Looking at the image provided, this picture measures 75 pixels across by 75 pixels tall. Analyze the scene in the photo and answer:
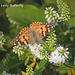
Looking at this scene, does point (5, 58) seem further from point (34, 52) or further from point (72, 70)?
point (72, 70)

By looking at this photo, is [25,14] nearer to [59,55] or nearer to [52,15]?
[52,15]

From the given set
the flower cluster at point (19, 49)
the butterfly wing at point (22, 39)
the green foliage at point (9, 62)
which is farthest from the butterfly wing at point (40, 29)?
the green foliage at point (9, 62)

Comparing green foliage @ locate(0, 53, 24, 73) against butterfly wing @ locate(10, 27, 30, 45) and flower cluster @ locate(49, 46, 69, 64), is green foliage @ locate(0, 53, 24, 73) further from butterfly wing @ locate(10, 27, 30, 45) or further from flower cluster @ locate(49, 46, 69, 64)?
flower cluster @ locate(49, 46, 69, 64)

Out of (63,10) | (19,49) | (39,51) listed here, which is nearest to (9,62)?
(19,49)

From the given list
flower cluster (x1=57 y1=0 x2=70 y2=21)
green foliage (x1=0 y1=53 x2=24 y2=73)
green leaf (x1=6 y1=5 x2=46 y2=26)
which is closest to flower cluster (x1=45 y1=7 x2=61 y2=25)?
flower cluster (x1=57 y1=0 x2=70 y2=21)

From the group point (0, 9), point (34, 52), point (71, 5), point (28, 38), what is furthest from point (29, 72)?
point (0, 9)
